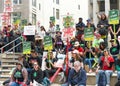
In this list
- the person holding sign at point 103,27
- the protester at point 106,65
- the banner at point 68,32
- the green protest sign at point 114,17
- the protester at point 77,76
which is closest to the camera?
the protester at point 77,76

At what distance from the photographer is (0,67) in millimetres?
18812

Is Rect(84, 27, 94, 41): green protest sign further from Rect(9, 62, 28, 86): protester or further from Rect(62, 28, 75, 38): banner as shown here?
Rect(9, 62, 28, 86): protester

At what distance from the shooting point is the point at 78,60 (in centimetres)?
1376

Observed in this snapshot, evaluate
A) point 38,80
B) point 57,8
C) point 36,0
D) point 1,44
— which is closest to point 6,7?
point 1,44

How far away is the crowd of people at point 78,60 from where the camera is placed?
42.0ft

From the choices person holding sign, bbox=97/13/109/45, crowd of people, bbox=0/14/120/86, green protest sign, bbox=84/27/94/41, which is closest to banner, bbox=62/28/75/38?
crowd of people, bbox=0/14/120/86

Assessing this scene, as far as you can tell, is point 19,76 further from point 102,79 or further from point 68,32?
point 102,79

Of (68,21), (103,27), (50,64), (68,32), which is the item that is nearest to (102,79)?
(68,32)

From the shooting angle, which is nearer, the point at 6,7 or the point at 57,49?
→ the point at 57,49

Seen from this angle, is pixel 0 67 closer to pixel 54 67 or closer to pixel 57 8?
pixel 54 67

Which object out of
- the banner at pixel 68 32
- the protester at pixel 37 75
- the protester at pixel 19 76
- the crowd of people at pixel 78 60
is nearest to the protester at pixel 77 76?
the crowd of people at pixel 78 60

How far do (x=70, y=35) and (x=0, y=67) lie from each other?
6.16 meters

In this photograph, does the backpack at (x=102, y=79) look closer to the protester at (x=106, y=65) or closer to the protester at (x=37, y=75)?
the protester at (x=106, y=65)

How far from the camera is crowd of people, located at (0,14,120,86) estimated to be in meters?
12.8
